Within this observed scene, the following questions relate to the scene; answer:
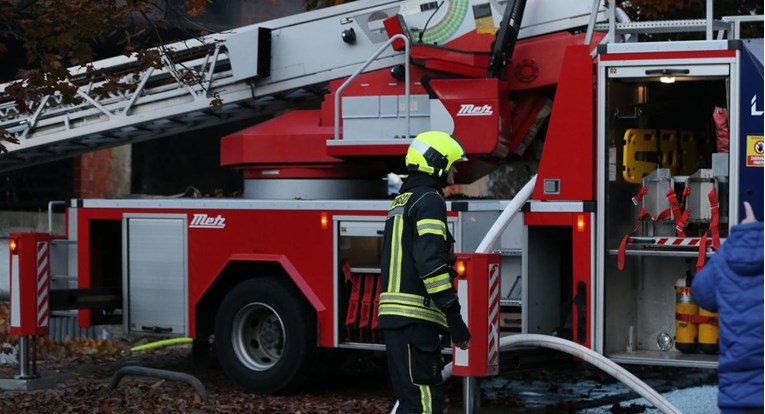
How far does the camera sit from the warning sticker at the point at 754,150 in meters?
7.60

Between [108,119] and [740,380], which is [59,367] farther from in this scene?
[740,380]

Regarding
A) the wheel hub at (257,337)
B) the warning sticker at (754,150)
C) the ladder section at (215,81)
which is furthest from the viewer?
the ladder section at (215,81)

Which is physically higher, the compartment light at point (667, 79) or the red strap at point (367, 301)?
the compartment light at point (667, 79)

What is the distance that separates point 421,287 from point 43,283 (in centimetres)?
481

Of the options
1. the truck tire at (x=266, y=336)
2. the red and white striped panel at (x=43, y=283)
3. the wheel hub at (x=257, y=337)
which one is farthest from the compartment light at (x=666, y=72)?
the red and white striped panel at (x=43, y=283)

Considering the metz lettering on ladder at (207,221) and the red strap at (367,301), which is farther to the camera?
the metz lettering on ladder at (207,221)

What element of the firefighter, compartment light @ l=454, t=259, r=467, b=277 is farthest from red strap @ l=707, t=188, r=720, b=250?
the firefighter

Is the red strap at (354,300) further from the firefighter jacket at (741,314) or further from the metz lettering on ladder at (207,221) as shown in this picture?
the firefighter jacket at (741,314)

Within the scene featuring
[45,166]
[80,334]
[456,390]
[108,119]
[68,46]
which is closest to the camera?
[68,46]

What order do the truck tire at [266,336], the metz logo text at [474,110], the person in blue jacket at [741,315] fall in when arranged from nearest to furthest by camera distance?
the person in blue jacket at [741,315] → the metz logo text at [474,110] → the truck tire at [266,336]

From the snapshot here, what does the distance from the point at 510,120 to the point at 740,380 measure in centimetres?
472

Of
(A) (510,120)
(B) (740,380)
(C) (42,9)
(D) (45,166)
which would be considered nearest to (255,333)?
(A) (510,120)

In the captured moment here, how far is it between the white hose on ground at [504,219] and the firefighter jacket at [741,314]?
2.91 metres

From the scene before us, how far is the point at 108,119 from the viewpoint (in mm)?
11312
